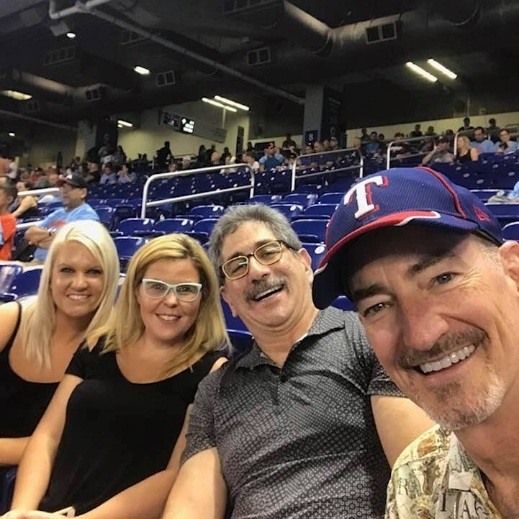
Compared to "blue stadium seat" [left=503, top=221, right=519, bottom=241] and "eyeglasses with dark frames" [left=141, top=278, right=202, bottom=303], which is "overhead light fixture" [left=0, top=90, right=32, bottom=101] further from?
"eyeglasses with dark frames" [left=141, top=278, right=202, bottom=303]

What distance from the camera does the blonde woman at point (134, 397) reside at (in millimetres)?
1452

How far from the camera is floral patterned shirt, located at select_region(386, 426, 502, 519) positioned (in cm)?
68

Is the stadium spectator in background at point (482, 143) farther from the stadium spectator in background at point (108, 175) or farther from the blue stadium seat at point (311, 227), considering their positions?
the stadium spectator in background at point (108, 175)

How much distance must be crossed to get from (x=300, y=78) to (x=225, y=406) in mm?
10690

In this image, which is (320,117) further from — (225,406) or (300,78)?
(225,406)

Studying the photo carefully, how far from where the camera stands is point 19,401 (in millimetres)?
1753

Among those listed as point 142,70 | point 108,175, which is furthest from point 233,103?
point 108,175

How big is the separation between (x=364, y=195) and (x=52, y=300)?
4.53ft

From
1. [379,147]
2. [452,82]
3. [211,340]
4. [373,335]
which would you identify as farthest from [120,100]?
[373,335]

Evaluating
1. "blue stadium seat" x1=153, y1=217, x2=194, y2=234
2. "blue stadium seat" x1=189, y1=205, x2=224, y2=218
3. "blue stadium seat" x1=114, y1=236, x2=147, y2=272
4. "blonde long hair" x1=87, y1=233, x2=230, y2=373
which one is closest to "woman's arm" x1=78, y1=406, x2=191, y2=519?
"blonde long hair" x1=87, y1=233, x2=230, y2=373

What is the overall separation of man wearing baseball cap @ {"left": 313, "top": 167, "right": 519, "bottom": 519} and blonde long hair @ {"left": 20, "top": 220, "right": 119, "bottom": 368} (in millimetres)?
1190

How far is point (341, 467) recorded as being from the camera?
117 centimetres

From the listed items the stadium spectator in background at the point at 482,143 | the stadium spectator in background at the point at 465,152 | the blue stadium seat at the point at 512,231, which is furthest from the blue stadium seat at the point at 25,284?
the stadium spectator in background at the point at 482,143

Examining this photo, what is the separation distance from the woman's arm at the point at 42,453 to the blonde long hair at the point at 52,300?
197mm
